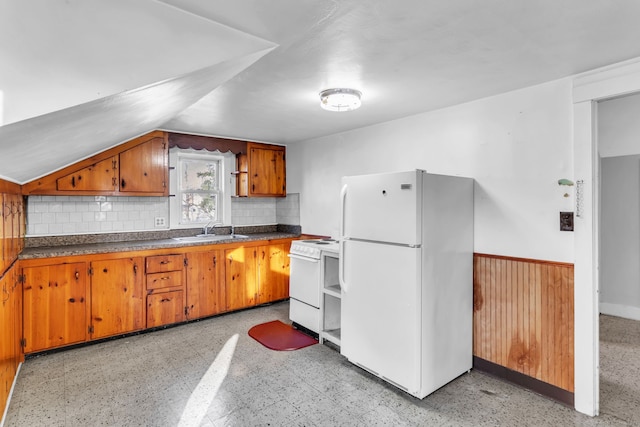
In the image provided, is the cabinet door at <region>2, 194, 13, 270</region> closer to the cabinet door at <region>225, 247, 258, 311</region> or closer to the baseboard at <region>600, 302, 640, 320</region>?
the cabinet door at <region>225, 247, 258, 311</region>

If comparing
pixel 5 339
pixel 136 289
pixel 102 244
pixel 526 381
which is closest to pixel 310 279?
pixel 136 289

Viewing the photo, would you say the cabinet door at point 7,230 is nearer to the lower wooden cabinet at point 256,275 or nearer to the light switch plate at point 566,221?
the lower wooden cabinet at point 256,275

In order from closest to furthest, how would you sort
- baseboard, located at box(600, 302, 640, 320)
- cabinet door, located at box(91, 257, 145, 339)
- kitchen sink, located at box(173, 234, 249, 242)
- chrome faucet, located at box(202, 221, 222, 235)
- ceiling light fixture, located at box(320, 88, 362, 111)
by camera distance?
ceiling light fixture, located at box(320, 88, 362, 111) → cabinet door, located at box(91, 257, 145, 339) → baseboard, located at box(600, 302, 640, 320) → kitchen sink, located at box(173, 234, 249, 242) → chrome faucet, located at box(202, 221, 222, 235)

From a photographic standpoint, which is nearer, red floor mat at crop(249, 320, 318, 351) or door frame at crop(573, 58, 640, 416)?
door frame at crop(573, 58, 640, 416)

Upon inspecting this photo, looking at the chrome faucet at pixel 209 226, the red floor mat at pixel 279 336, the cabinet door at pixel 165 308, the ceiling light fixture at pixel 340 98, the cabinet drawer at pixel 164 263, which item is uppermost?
the ceiling light fixture at pixel 340 98

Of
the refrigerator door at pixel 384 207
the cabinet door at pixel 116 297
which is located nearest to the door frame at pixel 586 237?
the refrigerator door at pixel 384 207

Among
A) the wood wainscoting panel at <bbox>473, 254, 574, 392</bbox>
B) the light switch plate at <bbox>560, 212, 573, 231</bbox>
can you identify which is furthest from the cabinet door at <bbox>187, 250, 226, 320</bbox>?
the light switch plate at <bbox>560, 212, 573, 231</bbox>

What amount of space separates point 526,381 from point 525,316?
0.49 meters

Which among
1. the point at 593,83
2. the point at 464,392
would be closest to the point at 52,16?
the point at 593,83

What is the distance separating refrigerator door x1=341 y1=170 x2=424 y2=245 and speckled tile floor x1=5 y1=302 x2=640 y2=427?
1.14 m

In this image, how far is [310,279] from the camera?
11.8 ft

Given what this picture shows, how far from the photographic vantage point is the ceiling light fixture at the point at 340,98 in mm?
2629

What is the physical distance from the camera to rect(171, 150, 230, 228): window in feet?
14.5

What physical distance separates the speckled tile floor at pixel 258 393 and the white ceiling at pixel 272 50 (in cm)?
162
